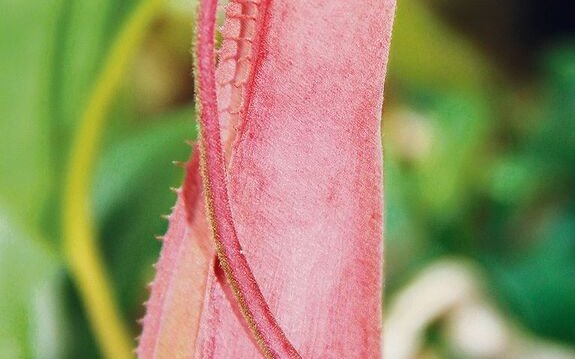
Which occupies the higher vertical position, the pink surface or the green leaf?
the pink surface

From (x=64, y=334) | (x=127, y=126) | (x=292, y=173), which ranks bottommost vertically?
(x=64, y=334)

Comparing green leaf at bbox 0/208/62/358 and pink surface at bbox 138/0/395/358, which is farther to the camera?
green leaf at bbox 0/208/62/358

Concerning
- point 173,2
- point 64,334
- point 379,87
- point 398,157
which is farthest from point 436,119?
point 379,87

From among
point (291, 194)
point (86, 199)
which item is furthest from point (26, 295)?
point (291, 194)

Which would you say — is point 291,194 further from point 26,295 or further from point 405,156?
point 405,156

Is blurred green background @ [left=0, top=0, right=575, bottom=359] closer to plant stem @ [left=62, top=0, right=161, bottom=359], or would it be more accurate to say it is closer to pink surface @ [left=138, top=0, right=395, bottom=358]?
plant stem @ [left=62, top=0, right=161, bottom=359]

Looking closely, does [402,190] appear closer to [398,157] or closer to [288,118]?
[398,157]

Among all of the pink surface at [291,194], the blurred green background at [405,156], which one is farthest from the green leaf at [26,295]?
the pink surface at [291,194]

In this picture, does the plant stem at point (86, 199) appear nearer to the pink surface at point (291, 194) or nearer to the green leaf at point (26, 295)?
the green leaf at point (26, 295)

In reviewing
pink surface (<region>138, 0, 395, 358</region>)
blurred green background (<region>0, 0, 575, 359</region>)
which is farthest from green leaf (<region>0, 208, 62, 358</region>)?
pink surface (<region>138, 0, 395, 358</region>)
